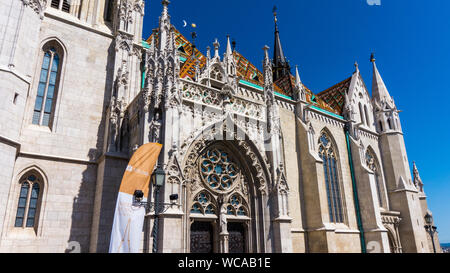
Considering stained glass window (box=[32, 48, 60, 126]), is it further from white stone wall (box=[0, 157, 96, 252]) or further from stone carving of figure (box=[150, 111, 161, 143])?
stone carving of figure (box=[150, 111, 161, 143])

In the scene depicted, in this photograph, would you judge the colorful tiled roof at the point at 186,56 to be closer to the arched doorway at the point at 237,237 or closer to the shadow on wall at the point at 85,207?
the shadow on wall at the point at 85,207

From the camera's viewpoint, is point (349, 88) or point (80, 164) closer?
point (80, 164)

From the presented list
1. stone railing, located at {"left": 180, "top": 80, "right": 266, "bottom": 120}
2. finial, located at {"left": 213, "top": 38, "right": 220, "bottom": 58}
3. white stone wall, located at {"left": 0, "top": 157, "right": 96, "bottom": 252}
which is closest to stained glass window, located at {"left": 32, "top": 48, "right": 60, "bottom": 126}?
white stone wall, located at {"left": 0, "top": 157, "right": 96, "bottom": 252}

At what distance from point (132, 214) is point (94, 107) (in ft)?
20.0

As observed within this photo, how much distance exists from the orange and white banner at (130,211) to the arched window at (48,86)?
521 centimetres

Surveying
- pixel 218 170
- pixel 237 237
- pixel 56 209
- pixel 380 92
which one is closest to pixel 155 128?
pixel 218 170

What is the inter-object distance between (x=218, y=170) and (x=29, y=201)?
273 inches

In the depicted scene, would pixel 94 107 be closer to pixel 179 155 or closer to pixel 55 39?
pixel 55 39

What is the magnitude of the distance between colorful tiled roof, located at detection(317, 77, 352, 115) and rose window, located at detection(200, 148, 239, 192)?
13558 millimetres

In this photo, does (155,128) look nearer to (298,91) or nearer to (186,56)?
(186,56)

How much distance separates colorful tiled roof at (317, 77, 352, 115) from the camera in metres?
24.1

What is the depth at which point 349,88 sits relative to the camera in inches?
978

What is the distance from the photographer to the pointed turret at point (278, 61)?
34.0 meters

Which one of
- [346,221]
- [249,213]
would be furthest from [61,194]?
[346,221]
